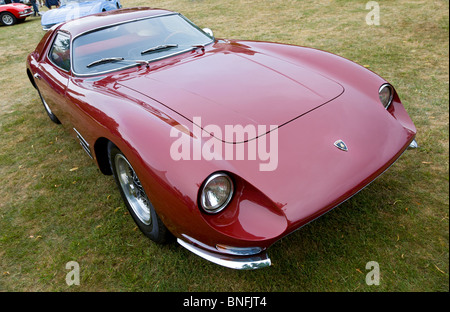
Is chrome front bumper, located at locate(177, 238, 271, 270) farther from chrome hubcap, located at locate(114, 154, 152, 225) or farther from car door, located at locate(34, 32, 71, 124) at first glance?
car door, located at locate(34, 32, 71, 124)

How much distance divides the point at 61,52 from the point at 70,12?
6.43m

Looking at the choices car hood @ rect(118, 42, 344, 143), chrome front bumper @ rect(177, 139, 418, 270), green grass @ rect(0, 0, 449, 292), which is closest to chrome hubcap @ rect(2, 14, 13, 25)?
green grass @ rect(0, 0, 449, 292)

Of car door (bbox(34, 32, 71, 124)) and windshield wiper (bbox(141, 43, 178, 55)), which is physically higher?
windshield wiper (bbox(141, 43, 178, 55))

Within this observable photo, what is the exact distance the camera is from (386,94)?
232 centimetres

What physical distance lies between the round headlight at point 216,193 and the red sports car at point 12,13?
15436 millimetres

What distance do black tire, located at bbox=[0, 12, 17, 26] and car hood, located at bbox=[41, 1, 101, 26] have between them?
20.5 feet

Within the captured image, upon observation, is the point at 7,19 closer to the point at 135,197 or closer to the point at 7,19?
the point at 7,19

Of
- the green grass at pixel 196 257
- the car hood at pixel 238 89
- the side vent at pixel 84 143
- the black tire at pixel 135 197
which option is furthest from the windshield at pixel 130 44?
the green grass at pixel 196 257

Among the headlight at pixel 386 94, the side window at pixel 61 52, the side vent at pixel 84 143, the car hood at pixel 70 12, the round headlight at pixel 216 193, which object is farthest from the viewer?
the car hood at pixel 70 12

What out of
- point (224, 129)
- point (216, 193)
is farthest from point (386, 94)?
point (216, 193)

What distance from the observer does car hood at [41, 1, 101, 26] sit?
26.8ft

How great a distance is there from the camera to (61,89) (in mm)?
2740

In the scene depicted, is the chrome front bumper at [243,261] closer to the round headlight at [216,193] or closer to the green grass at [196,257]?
the round headlight at [216,193]

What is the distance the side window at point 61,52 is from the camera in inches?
114
